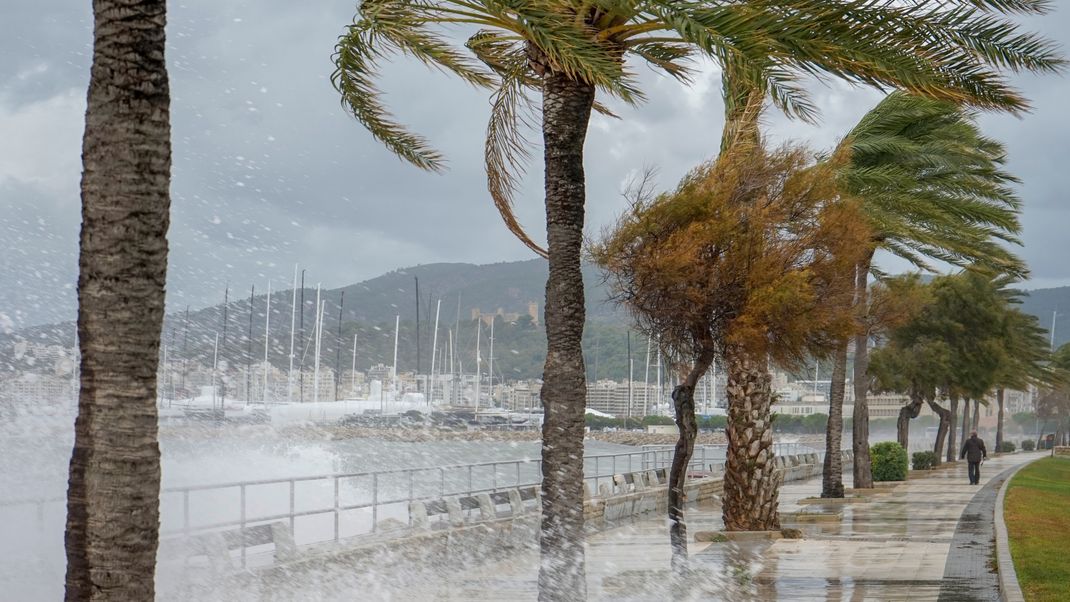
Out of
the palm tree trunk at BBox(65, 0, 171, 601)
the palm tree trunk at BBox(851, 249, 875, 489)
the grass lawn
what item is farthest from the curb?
the palm tree trunk at BBox(851, 249, 875, 489)

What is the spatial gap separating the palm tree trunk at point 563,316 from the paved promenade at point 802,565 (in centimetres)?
213

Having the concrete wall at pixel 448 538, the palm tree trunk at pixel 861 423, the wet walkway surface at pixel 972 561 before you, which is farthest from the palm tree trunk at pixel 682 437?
the palm tree trunk at pixel 861 423

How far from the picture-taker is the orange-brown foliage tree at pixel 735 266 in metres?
15.6

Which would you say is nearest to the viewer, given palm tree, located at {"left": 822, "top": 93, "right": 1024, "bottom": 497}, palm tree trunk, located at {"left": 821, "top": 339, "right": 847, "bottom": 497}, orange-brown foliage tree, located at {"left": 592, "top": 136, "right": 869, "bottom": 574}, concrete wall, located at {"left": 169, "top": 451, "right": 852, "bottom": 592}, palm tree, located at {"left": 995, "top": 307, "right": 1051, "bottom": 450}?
concrete wall, located at {"left": 169, "top": 451, "right": 852, "bottom": 592}

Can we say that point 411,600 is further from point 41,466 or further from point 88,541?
point 41,466

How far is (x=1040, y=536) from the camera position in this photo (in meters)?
18.5

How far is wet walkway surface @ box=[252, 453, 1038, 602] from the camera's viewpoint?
13312 mm

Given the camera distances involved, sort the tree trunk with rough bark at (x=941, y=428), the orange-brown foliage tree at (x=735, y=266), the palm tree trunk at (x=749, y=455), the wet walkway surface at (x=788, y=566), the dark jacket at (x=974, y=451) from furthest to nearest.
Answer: the tree trunk with rough bark at (x=941, y=428)
the dark jacket at (x=974, y=451)
the palm tree trunk at (x=749, y=455)
the orange-brown foliage tree at (x=735, y=266)
the wet walkway surface at (x=788, y=566)

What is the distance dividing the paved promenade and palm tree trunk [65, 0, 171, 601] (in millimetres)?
8086

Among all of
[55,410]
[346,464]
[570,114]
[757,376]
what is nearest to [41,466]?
[55,410]

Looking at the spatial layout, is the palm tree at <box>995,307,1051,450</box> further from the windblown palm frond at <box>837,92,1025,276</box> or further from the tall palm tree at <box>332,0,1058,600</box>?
the tall palm tree at <box>332,0,1058,600</box>

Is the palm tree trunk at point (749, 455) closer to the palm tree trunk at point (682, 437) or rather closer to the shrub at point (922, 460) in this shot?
the palm tree trunk at point (682, 437)

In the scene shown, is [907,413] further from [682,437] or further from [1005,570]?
[1005,570]

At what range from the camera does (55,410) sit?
66.2 m
